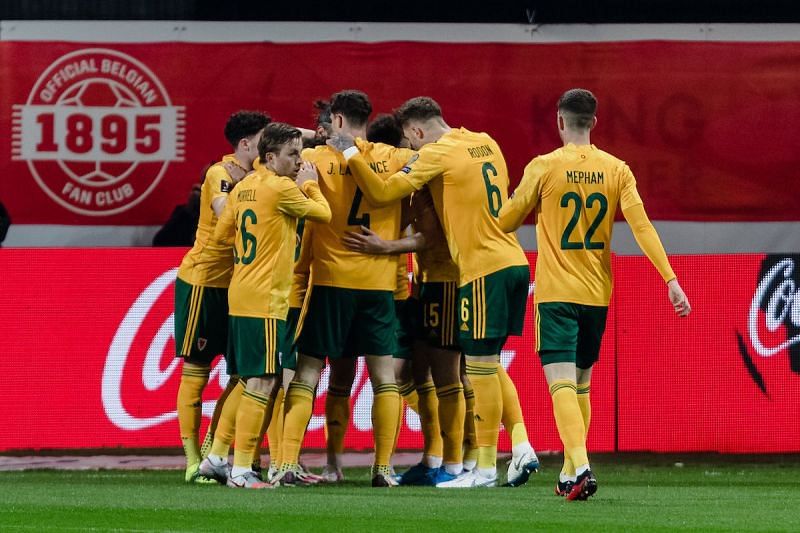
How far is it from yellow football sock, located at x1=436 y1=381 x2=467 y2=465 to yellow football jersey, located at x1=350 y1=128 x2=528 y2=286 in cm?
84

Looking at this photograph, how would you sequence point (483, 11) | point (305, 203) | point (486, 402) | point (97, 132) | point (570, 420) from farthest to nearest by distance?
point (483, 11), point (97, 132), point (486, 402), point (305, 203), point (570, 420)

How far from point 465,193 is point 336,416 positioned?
166 centimetres

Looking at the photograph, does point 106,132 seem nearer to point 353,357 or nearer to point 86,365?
point 86,365

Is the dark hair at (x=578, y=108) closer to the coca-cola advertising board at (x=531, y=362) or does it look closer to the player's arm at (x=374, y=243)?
the player's arm at (x=374, y=243)

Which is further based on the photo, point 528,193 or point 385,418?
point 385,418

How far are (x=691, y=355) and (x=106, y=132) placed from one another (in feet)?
18.6

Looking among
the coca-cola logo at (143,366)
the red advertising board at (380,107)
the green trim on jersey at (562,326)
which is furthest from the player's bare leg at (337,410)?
the red advertising board at (380,107)

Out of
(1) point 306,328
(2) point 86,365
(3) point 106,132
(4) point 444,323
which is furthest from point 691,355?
(3) point 106,132

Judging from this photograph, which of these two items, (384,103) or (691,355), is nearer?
(691,355)

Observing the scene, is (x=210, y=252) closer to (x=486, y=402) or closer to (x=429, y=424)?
(x=429, y=424)

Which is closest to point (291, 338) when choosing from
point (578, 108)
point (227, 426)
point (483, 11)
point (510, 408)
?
point (227, 426)

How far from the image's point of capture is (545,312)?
8555 mm

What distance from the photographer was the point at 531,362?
11891 millimetres

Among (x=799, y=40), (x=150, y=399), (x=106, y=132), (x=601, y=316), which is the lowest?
(x=150, y=399)
